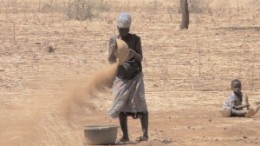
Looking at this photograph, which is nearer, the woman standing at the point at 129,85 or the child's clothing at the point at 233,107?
the woman standing at the point at 129,85

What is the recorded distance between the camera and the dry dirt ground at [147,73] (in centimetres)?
826

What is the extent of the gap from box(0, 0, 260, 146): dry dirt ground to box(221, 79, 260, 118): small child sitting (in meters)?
0.15

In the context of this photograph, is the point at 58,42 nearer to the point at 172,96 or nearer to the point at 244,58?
the point at 244,58

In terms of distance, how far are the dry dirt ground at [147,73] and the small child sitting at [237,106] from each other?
0.15 m

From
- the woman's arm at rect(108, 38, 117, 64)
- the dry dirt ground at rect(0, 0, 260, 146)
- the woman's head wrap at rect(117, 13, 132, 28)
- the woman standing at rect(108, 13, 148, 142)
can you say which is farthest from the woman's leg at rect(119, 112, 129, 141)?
the woman's head wrap at rect(117, 13, 132, 28)

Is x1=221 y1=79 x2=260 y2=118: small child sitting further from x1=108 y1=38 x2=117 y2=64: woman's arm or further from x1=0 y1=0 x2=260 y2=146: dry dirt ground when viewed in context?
x1=108 y1=38 x2=117 y2=64: woman's arm

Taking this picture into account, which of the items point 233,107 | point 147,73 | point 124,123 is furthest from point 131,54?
point 147,73

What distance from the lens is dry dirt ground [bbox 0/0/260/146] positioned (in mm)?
8258

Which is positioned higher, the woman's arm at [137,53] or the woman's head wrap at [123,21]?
the woman's head wrap at [123,21]

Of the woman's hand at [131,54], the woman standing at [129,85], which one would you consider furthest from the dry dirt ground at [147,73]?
the woman's hand at [131,54]

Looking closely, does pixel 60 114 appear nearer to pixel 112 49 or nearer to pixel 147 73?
pixel 112 49

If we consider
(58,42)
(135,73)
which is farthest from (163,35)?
(135,73)

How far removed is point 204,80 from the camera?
1432cm

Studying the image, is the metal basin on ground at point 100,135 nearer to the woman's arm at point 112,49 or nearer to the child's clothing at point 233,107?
the woman's arm at point 112,49
